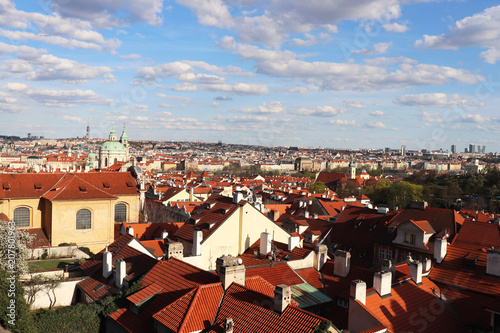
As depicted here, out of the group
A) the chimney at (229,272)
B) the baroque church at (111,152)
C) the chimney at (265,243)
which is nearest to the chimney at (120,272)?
the chimney at (229,272)

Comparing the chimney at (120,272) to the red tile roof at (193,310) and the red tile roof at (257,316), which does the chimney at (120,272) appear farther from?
the red tile roof at (257,316)

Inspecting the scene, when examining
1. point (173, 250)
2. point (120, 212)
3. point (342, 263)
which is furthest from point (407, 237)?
point (120, 212)

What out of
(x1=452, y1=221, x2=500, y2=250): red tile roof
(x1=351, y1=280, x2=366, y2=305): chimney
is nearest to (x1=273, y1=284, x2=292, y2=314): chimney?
(x1=351, y1=280, x2=366, y2=305): chimney

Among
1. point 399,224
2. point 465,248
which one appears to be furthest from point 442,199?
point 465,248

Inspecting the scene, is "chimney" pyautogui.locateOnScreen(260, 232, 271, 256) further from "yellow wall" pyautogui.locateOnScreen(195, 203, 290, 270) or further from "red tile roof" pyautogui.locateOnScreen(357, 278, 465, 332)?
"red tile roof" pyautogui.locateOnScreen(357, 278, 465, 332)

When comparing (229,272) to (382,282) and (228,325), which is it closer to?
(228,325)
